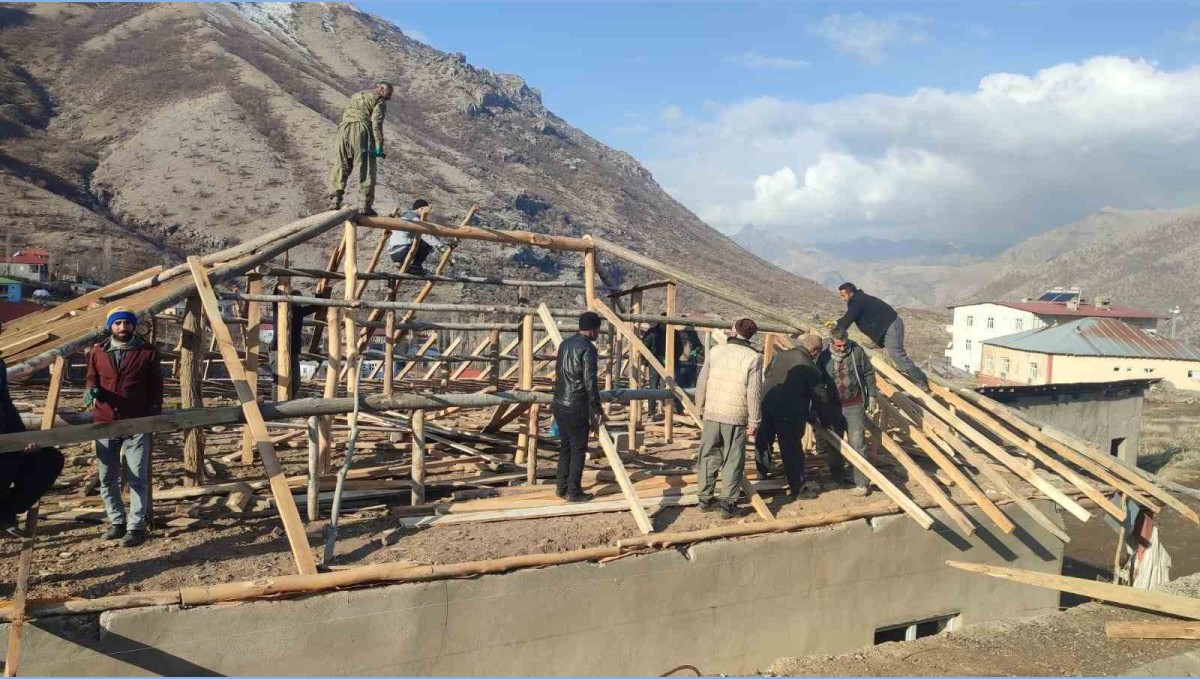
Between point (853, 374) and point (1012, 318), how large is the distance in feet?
149

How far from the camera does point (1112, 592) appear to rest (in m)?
7.78

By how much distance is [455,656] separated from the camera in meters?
5.71

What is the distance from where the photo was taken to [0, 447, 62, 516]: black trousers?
195 inches

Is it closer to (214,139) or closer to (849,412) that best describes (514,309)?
(849,412)

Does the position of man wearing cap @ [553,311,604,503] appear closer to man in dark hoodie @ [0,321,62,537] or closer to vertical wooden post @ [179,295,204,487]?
vertical wooden post @ [179,295,204,487]

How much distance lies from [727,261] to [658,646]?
80597mm

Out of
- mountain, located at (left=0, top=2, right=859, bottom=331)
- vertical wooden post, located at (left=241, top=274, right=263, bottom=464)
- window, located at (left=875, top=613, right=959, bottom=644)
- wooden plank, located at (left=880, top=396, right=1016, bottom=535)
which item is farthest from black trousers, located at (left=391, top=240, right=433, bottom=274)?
mountain, located at (left=0, top=2, right=859, bottom=331)

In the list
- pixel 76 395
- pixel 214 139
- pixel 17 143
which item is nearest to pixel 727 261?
pixel 214 139

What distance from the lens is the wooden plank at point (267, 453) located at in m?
5.40

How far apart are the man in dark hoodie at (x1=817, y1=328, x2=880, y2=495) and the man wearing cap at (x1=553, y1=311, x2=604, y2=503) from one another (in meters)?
Result: 2.83

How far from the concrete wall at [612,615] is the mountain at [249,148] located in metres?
37.5

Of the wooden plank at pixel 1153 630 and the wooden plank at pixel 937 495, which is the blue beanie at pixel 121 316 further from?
the wooden plank at pixel 1153 630

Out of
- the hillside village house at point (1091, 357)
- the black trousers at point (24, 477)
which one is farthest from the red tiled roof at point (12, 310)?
the hillside village house at point (1091, 357)

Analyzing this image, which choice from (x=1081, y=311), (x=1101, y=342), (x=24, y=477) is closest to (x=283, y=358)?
(x=24, y=477)
